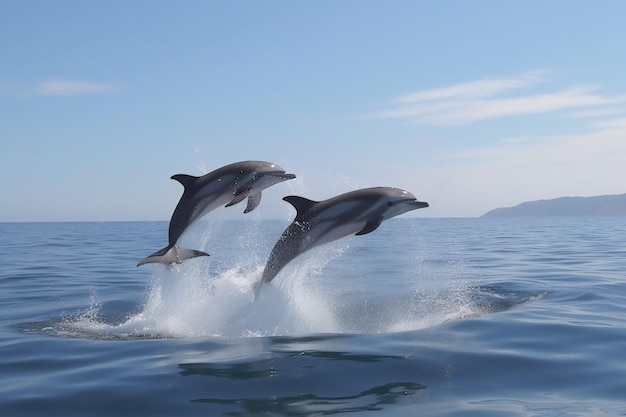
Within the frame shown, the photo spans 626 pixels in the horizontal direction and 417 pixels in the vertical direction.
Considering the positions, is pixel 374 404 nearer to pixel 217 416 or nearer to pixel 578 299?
pixel 217 416

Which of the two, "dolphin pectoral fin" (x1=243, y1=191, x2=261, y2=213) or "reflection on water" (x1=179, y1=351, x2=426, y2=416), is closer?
"reflection on water" (x1=179, y1=351, x2=426, y2=416)

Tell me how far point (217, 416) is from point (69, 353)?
15.5 feet

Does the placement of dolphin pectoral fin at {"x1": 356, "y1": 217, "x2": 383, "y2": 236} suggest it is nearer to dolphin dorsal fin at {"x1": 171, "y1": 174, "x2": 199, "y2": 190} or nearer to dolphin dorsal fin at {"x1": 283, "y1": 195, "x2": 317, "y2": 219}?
dolphin dorsal fin at {"x1": 283, "y1": 195, "x2": 317, "y2": 219}

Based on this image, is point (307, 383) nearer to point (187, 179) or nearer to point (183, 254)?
point (187, 179)

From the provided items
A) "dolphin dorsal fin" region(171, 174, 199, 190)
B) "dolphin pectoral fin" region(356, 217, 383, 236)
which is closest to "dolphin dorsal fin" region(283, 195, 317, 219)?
"dolphin pectoral fin" region(356, 217, 383, 236)

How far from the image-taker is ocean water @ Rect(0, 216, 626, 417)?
7.99 metres

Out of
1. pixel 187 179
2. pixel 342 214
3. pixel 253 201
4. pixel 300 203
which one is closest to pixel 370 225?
pixel 342 214

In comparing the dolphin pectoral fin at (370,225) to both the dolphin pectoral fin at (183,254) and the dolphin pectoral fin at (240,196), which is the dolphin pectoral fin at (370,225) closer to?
the dolphin pectoral fin at (240,196)

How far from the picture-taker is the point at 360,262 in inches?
1121

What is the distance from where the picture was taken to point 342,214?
12.7 m

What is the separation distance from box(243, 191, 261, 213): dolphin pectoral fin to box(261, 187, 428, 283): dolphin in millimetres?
833

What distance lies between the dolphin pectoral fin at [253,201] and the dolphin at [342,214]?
32.8 inches

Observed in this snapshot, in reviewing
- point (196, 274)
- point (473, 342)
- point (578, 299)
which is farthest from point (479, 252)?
point (473, 342)

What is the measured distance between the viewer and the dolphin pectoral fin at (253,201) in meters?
13.3
